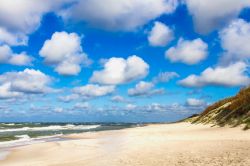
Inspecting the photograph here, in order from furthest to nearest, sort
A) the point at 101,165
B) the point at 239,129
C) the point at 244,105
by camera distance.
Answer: the point at 244,105 → the point at 239,129 → the point at 101,165

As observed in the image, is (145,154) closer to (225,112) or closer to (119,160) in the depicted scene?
(119,160)

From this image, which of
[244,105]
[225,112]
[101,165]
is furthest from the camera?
[225,112]

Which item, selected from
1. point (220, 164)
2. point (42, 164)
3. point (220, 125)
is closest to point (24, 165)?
point (42, 164)

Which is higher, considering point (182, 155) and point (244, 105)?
point (244, 105)

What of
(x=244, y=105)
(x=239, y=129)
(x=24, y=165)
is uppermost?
(x=244, y=105)

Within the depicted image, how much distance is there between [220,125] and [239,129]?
576 centimetres

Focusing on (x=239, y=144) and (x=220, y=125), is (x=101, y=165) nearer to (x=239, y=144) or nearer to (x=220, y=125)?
(x=239, y=144)

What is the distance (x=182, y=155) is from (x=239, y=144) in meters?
3.42

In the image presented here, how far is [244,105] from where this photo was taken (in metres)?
29.0

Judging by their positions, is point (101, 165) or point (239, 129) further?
point (239, 129)

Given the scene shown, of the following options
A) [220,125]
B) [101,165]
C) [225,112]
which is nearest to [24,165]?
[101,165]

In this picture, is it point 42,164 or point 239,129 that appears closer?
point 42,164

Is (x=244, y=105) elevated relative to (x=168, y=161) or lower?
elevated

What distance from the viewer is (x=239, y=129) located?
23797 mm
